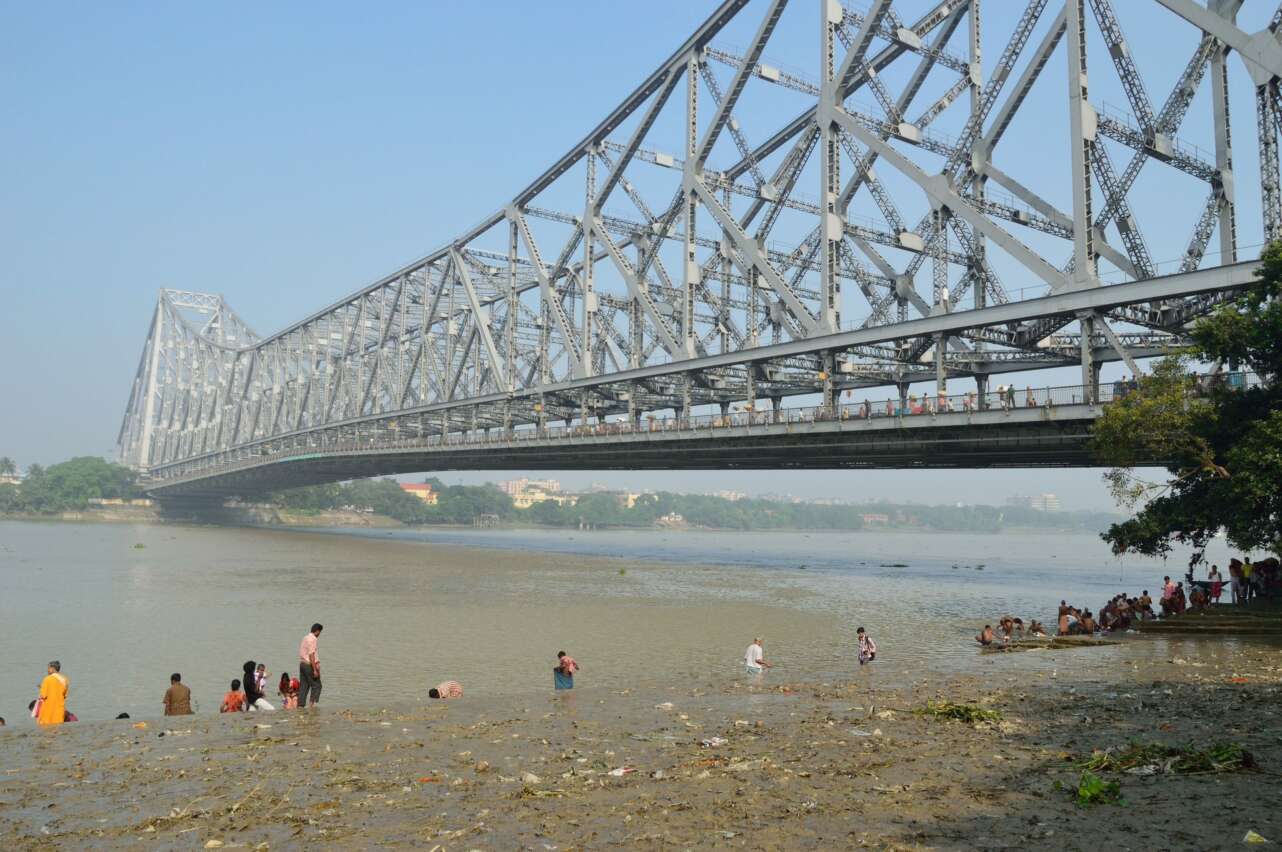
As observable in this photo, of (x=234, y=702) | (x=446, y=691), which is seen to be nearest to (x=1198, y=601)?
(x=446, y=691)

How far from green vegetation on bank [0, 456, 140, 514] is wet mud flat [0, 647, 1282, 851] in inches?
6586

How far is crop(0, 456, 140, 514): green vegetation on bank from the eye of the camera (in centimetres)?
15712

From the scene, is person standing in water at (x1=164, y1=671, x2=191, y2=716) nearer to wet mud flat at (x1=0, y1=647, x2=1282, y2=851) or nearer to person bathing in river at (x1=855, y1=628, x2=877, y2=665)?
wet mud flat at (x1=0, y1=647, x2=1282, y2=851)

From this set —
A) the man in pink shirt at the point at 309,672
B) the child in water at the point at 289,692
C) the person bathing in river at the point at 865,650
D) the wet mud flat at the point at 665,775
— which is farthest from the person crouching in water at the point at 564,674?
the person bathing in river at the point at 865,650

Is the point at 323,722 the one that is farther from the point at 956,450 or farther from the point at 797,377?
the point at 797,377

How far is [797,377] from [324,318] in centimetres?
9341

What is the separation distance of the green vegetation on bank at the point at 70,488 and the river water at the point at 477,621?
108401mm

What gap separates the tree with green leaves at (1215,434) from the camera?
22.6 meters

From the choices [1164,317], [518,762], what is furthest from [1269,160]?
[518,762]

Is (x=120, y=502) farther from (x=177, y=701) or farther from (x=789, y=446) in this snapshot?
(x=177, y=701)

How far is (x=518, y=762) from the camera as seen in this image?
11.3 m

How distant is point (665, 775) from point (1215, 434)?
21.8 metres

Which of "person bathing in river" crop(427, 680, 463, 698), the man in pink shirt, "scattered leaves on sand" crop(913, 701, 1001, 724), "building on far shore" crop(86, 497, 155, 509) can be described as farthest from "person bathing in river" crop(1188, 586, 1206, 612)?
"building on far shore" crop(86, 497, 155, 509)

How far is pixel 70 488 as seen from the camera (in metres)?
158
